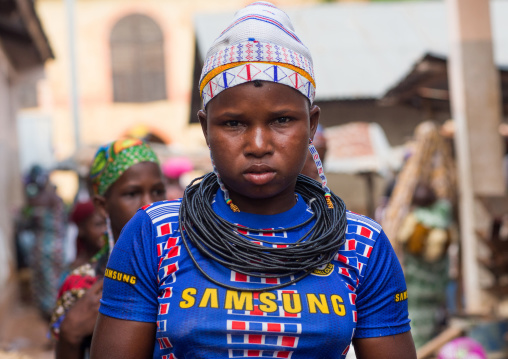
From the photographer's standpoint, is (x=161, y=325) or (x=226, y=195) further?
(x=226, y=195)

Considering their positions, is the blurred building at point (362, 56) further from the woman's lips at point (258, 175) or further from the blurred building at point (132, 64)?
the blurred building at point (132, 64)

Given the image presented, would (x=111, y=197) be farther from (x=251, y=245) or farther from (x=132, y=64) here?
(x=132, y=64)

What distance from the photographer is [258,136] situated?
1.71m

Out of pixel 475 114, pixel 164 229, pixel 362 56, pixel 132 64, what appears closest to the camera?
pixel 164 229

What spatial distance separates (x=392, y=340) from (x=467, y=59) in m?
5.02

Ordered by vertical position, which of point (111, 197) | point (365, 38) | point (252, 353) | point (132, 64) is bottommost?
point (252, 353)

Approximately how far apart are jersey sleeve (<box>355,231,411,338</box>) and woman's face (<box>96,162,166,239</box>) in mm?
1380

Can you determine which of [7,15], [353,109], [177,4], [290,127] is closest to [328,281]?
[290,127]

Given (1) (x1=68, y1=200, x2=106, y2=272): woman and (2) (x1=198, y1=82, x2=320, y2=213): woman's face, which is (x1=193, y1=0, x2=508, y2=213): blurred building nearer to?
(1) (x1=68, y1=200, x2=106, y2=272): woman

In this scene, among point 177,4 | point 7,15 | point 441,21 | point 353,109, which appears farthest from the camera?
point 177,4

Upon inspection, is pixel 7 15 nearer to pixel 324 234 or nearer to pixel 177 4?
pixel 324 234

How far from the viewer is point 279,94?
1.73m

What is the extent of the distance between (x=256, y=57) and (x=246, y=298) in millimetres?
557

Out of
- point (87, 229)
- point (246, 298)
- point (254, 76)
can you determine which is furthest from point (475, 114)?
point (246, 298)
